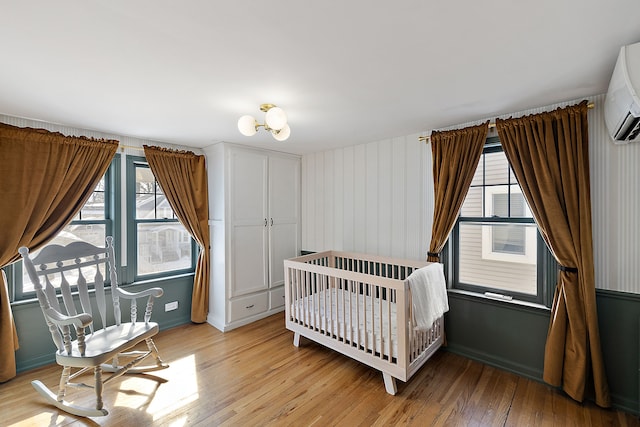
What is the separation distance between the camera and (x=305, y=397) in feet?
7.13

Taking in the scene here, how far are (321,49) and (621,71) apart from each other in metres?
1.52

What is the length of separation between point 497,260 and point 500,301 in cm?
37

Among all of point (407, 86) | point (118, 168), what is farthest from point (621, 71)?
point (118, 168)

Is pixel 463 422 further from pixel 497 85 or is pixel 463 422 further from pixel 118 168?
pixel 118 168

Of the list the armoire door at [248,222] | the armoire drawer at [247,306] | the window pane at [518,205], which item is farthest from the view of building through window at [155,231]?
the window pane at [518,205]

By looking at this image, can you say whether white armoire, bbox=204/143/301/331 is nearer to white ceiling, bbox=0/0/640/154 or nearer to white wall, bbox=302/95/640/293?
white wall, bbox=302/95/640/293

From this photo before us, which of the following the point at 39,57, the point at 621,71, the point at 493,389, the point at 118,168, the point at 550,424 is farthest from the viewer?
the point at 118,168

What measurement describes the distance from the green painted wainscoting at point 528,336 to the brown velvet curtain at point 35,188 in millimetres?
3835

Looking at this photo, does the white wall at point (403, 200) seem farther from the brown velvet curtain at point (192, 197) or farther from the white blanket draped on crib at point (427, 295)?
the brown velvet curtain at point (192, 197)

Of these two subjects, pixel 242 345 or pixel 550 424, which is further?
pixel 242 345

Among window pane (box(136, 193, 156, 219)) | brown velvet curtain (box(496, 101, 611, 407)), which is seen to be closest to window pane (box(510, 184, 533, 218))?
brown velvet curtain (box(496, 101, 611, 407))

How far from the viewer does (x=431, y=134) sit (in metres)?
2.87

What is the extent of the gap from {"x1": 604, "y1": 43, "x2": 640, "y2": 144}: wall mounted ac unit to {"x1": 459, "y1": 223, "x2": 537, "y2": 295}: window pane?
2.91 ft

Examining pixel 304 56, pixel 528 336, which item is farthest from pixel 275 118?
pixel 528 336
